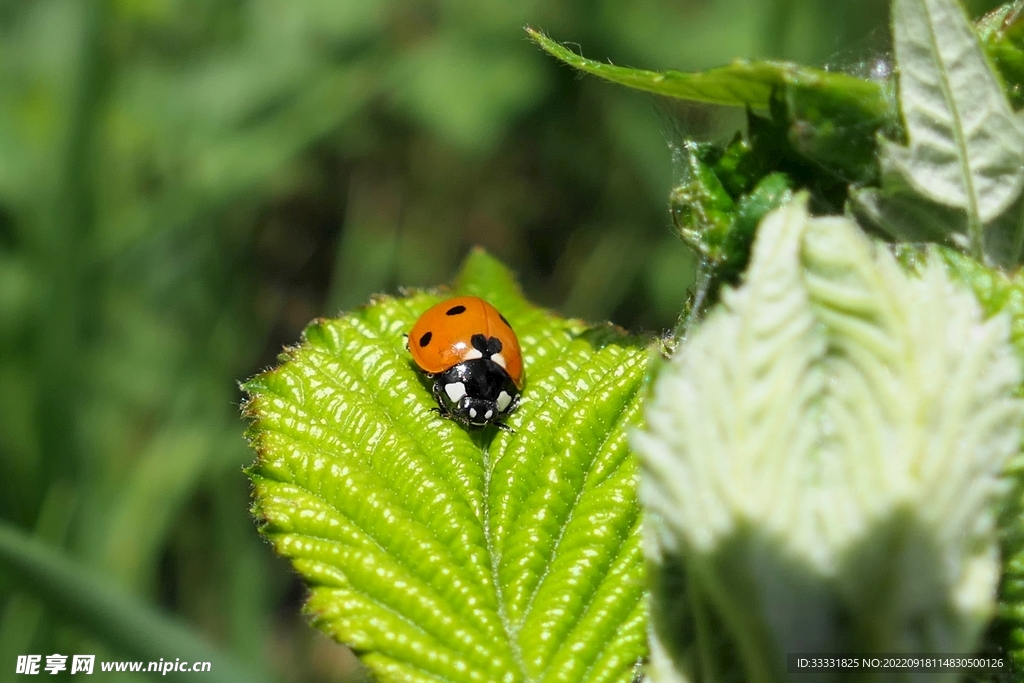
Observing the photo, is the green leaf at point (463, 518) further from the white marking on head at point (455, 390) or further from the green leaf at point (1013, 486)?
the green leaf at point (1013, 486)

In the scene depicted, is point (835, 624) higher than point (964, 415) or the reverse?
the reverse

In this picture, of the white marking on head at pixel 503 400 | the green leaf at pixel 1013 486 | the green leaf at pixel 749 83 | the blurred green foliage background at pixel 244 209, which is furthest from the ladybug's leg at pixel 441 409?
the blurred green foliage background at pixel 244 209

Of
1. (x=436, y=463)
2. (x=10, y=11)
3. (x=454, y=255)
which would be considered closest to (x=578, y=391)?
(x=436, y=463)

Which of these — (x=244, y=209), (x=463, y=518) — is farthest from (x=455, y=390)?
(x=244, y=209)

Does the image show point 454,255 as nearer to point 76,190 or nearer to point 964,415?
point 76,190

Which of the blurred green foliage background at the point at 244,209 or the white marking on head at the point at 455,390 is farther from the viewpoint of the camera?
the blurred green foliage background at the point at 244,209

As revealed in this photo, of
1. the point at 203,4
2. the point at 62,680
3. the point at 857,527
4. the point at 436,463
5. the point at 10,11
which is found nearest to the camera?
the point at 857,527
